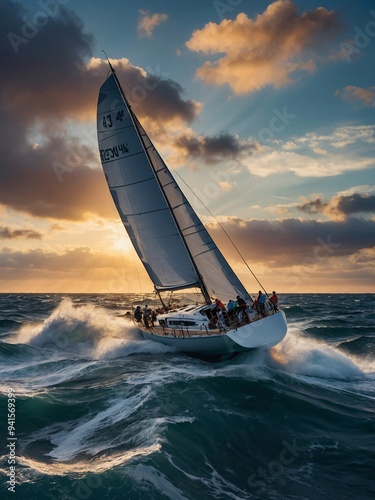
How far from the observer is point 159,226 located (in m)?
21.2

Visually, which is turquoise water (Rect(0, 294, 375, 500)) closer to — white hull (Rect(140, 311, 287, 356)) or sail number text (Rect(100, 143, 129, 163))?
white hull (Rect(140, 311, 287, 356))

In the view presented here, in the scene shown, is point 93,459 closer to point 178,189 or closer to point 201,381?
point 201,381

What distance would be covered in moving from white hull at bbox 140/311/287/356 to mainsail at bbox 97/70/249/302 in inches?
131

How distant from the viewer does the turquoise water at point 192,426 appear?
26.2 ft

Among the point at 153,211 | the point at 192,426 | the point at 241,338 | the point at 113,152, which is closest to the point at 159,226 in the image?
the point at 153,211

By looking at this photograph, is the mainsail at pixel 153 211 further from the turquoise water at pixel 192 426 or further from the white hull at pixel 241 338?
the turquoise water at pixel 192 426

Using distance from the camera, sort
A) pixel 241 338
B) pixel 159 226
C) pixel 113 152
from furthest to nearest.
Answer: pixel 113 152
pixel 159 226
pixel 241 338

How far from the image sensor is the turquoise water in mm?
7980

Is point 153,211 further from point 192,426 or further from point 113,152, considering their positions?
point 192,426

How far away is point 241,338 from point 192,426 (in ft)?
20.6

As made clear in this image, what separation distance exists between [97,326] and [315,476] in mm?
21824

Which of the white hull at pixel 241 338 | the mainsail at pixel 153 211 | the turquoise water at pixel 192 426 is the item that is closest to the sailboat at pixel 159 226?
the mainsail at pixel 153 211

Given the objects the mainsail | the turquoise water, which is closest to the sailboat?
the mainsail

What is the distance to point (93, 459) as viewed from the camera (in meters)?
8.81
